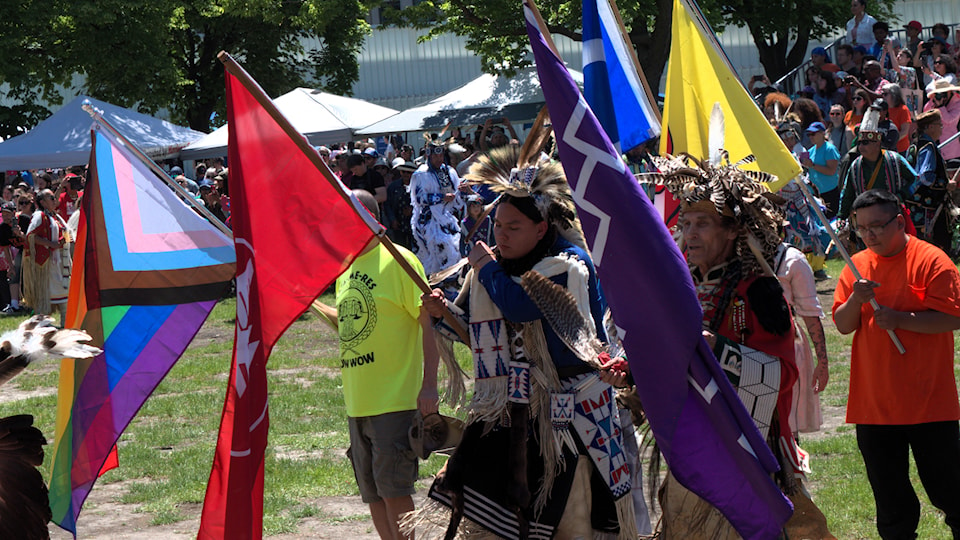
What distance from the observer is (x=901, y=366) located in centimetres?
512

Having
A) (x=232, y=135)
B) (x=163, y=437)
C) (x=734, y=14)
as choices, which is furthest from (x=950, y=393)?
(x=734, y=14)

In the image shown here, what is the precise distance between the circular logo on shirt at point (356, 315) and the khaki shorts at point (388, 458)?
382 mm

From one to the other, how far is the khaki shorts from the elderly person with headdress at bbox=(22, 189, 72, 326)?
558 inches

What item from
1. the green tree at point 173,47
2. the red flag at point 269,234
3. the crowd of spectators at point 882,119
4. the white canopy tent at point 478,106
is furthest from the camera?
the green tree at point 173,47

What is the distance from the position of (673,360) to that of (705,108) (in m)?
2.32

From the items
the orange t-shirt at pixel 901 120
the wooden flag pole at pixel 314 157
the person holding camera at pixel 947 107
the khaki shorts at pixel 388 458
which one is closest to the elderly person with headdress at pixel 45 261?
the orange t-shirt at pixel 901 120

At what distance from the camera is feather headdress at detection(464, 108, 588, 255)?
181 inches

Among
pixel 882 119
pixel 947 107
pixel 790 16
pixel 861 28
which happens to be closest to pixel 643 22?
pixel 861 28

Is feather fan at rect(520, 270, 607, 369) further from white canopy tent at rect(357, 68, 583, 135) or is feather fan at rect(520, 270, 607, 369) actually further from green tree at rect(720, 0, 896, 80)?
green tree at rect(720, 0, 896, 80)

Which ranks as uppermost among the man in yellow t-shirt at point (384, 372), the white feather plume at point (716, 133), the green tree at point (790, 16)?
the green tree at point (790, 16)

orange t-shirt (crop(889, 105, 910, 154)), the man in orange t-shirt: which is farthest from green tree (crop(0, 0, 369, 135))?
the man in orange t-shirt

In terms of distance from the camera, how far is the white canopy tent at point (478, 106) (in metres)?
22.2

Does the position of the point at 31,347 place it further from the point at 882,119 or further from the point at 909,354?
the point at 882,119

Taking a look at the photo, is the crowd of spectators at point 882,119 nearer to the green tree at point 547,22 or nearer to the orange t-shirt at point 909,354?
the green tree at point 547,22
